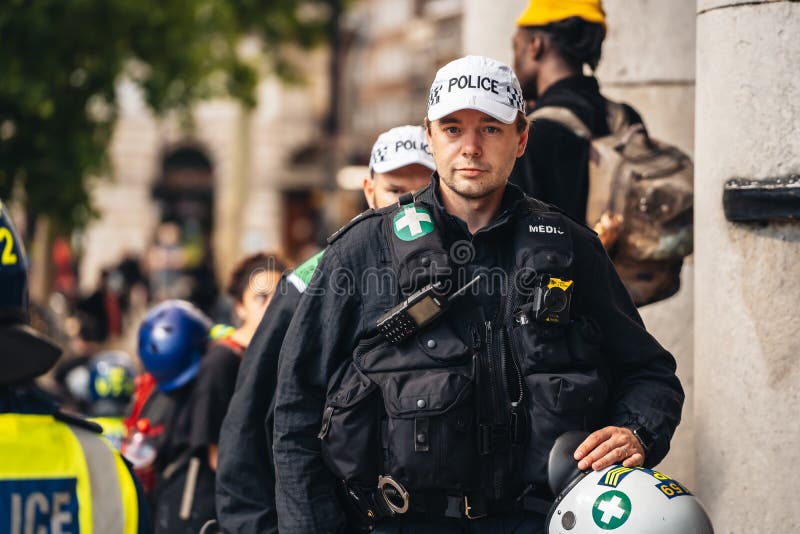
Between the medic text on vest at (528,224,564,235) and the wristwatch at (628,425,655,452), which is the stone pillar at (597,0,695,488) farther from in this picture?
the medic text on vest at (528,224,564,235)

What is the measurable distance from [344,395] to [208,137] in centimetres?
3671

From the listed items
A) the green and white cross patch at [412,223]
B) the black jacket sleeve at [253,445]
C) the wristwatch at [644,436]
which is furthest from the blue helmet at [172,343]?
the wristwatch at [644,436]

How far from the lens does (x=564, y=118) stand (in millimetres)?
5031

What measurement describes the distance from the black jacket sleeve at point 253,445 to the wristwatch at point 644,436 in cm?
110

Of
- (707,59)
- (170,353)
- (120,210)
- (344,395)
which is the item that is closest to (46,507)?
(344,395)

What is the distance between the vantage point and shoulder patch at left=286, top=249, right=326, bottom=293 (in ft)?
13.3

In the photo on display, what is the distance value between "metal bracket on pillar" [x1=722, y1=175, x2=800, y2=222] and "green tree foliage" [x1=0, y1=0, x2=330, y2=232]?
33.0 feet

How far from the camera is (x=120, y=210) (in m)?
38.9

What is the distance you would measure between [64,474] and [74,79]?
41.7ft

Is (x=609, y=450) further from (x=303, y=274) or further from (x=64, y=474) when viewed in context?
(x=64, y=474)

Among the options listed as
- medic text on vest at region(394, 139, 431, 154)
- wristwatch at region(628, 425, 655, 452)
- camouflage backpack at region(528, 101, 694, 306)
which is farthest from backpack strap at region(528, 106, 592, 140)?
wristwatch at region(628, 425, 655, 452)

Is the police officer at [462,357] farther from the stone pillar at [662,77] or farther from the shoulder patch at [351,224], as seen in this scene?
the stone pillar at [662,77]

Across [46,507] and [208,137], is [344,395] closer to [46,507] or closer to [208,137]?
[46,507]

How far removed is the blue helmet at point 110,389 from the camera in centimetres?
818
